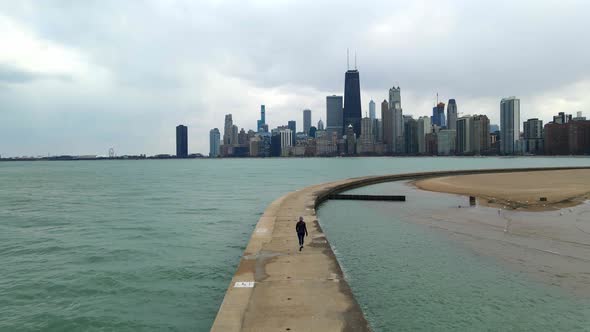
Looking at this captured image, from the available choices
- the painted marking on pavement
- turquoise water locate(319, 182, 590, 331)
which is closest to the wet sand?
turquoise water locate(319, 182, 590, 331)

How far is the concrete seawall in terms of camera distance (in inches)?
365

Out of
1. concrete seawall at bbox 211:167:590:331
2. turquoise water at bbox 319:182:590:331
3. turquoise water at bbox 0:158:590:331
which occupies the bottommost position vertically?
turquoise water at bbox 0:158:590:331

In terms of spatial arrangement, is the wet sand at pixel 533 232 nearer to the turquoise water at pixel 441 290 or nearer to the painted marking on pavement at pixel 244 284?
the turquoise water at pixel 441 290

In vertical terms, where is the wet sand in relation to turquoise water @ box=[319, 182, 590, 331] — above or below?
above

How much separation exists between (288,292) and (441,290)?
5.84 meters

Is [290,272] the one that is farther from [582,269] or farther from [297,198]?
[297,198]

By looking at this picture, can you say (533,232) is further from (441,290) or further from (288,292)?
(288,292)

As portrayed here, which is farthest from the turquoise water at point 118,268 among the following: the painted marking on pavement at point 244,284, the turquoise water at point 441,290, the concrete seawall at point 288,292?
the turquoise water at point 441,290

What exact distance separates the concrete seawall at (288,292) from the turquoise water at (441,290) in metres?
1.46

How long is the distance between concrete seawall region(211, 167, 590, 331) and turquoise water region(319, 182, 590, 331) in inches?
57.5

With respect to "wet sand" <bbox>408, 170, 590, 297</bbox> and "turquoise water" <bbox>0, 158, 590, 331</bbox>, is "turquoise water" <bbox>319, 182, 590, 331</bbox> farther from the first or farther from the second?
"turquoise water" <bbox>0, 158, 590, 331</bbox>

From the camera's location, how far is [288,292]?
11.2 meters

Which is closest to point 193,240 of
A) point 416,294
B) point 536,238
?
point 416,294

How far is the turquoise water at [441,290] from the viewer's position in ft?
37.6
